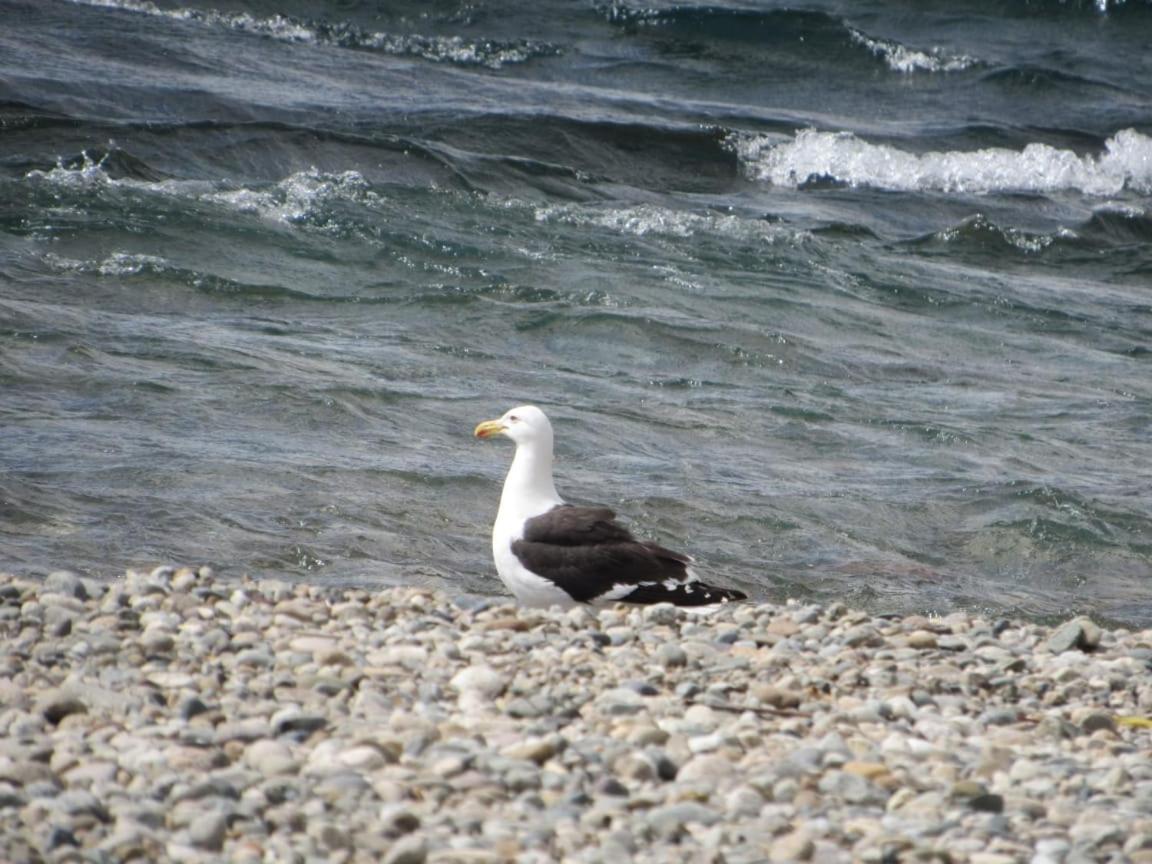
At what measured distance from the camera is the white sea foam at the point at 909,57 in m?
27.5

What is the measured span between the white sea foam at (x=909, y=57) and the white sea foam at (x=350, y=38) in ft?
20.1

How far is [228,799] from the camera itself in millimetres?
4156

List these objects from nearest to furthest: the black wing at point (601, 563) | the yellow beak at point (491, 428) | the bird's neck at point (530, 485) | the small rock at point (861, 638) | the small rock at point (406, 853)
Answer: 1. the small rock at point (406, 853)
2. the small rock at point (861, 638)
3. the black wing at point (601, 563)
4. the bird's neck at point (530, 485)
5. the yellow beak at point (491, 428)

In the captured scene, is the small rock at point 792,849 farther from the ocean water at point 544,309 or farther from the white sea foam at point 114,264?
the white sea foam at point 114,264

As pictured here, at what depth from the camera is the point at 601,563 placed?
22.9 feet

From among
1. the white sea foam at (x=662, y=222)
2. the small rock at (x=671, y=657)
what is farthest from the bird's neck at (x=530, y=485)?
the white sea foam at (x=662, y=222)

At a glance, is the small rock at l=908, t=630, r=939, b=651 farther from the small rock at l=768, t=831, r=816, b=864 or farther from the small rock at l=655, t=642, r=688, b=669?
the small rock at l=768, t=831, r=816, b=864

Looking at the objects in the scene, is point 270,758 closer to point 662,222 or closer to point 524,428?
point 524,428

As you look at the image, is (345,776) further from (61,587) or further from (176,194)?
(176,194)

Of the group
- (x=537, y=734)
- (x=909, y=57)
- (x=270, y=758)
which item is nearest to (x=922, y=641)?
(x=537, y=734)

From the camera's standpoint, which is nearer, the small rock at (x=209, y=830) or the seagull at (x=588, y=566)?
the small rock at (x=209, y=830)

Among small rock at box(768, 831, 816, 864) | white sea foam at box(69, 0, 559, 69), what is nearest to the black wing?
small rock at box(768, 831, 816, 864)

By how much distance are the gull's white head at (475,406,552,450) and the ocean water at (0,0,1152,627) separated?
3.29ft

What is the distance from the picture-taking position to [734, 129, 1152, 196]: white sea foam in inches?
809
